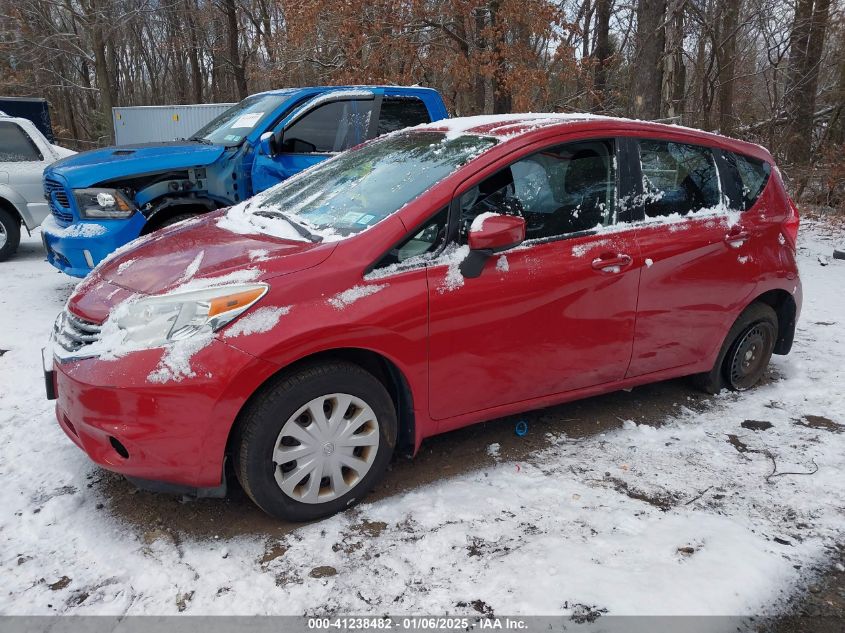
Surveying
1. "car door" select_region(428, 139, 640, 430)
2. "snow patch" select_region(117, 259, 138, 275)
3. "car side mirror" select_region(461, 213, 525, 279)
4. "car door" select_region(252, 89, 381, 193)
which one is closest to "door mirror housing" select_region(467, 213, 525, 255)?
"car side mirror" select_region(461, 213, 525, 279)

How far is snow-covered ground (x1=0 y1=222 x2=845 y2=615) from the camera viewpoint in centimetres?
238

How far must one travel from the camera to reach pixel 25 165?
8281 mm

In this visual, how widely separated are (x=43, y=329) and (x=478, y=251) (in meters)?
4.11

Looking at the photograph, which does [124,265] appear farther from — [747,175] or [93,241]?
[747,175]

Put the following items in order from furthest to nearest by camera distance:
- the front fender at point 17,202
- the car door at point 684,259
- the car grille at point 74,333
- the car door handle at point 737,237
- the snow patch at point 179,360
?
the front fender at point 17,202 → the car door handle at point 737,237 → the car door at point 684,259 → the car grille at point 74,333 → the snow patch at point 179,360

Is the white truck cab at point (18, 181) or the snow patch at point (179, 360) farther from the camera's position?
the white truck cab at point (18, 181)

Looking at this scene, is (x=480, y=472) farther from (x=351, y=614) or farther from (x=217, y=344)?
(x=217, y=344)

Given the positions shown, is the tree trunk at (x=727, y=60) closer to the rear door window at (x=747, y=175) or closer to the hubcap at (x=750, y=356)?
the rear door window at (x=747, y=175)

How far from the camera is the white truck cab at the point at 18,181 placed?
26.8ft

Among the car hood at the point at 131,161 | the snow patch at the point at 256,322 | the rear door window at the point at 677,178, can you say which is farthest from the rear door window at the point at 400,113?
the snow patch at the point at 256,322

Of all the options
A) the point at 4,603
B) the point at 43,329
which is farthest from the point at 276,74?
the point at 4,603

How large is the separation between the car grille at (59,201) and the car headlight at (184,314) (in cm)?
360

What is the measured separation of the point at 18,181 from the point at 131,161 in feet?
12.0

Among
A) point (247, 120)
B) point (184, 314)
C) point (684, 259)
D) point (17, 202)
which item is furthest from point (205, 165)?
point (684, 259)
